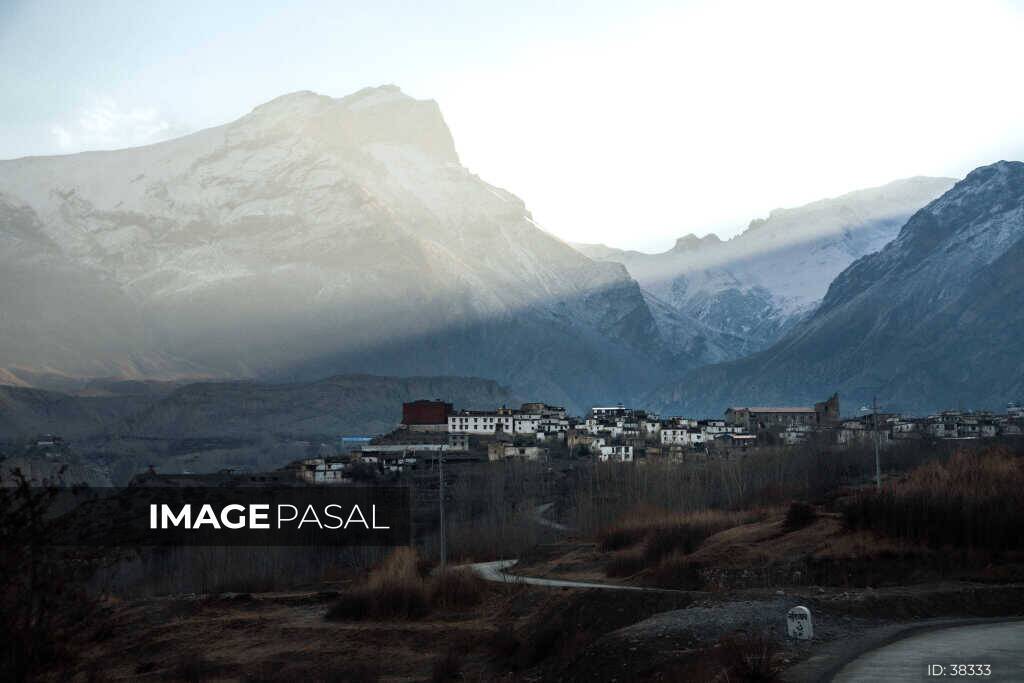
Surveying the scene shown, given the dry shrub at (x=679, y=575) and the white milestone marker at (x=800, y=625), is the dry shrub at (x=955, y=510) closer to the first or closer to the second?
the dry shrub at (x=679, y=575)

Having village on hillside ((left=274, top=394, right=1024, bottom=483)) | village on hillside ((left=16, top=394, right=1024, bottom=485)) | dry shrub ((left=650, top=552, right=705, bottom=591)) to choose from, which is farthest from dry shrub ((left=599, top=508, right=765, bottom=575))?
village on hillside ((left=274, top=394, right=1024, bottom=483))

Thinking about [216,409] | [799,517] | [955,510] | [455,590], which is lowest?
[455,590]

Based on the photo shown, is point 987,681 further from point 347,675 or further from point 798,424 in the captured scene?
point 798,424

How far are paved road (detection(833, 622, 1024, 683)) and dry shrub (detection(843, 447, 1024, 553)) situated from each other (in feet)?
25.7

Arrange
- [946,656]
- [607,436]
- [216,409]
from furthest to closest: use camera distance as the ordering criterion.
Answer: [216,409]
[607,436]
[946,656]

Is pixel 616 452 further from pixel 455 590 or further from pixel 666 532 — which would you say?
pixel 455 590

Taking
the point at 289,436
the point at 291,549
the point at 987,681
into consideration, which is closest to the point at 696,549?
the point at 987,681

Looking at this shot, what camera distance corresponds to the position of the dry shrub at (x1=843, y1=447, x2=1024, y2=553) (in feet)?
89.3

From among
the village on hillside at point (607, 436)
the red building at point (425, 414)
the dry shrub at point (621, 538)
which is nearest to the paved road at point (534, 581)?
the dry shrub at point (621, 538)

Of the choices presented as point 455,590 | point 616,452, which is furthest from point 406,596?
point 616,452

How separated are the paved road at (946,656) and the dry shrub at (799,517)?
51.1 feet

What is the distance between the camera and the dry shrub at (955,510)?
2722cm

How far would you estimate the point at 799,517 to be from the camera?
3581cm

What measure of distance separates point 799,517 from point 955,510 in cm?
789
